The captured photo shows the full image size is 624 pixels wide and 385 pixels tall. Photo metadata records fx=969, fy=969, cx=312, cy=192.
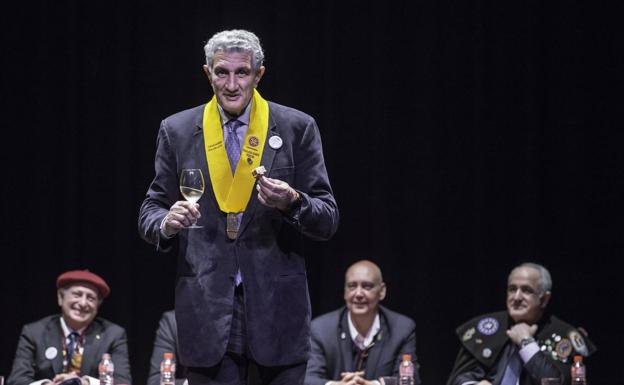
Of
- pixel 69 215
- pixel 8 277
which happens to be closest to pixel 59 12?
pixel 69 215

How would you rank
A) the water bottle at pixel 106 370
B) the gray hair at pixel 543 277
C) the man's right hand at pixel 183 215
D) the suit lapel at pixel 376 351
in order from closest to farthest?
the man's right hand at pixel 183 215, the water bottle at pixel 106 370, the gray hair at pixel 543 277, the suit lapel at pixel 376 351

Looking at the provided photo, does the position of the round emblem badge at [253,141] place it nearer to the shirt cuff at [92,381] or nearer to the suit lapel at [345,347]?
the shirt cuff at [92,381]

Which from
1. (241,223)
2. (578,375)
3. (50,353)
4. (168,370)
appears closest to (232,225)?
(241,223)

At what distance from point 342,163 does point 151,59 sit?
4.30ft

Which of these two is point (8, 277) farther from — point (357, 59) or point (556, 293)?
point (556, 293)

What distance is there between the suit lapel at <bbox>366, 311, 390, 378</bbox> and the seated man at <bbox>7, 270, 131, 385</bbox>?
1.35m

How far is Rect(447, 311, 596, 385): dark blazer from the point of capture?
5.05m

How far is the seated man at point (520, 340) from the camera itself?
5078 mm

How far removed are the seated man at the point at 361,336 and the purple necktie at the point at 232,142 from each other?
3083mm

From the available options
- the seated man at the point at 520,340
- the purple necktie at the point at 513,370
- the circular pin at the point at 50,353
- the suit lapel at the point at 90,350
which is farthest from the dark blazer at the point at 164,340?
the purple necktie at the point at 513,370

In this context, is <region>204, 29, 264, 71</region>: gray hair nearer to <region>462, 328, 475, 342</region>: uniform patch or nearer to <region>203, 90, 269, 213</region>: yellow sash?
<region>203, 90, 269, 213</region>: yellow sash

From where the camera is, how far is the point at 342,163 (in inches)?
229

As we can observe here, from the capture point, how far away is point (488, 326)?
5.29m

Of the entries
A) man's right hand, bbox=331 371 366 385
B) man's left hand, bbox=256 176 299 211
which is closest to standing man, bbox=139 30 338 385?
man's left hand, bbox=256 176 299 211
